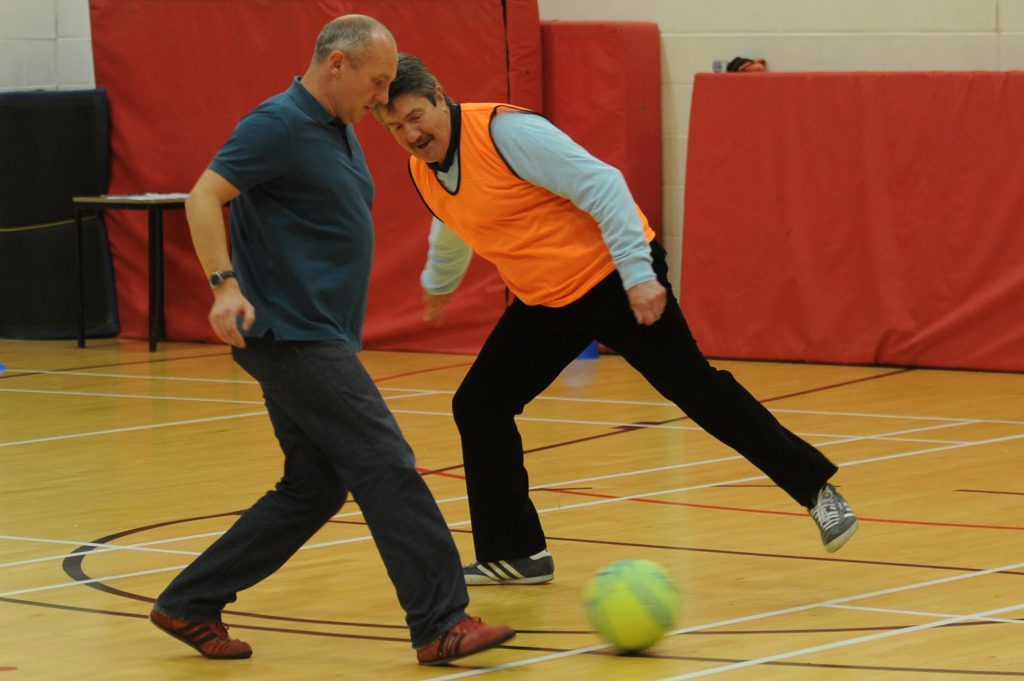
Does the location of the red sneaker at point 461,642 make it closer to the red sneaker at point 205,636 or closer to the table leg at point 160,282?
the red sneaker at point 205,636

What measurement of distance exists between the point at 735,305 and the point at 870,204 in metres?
1.05

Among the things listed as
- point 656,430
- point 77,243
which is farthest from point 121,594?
point 77,243

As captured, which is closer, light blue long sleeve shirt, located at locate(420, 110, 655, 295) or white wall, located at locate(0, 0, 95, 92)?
light blue long sleeve shirt, located at locate(420, 110, 655, 295)

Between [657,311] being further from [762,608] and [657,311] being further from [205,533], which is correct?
[205,533]

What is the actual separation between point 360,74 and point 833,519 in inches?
75.8

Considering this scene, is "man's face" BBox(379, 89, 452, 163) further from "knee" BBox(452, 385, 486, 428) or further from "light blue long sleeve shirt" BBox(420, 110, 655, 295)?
"knee" BBox(452, 385, 486, 428)

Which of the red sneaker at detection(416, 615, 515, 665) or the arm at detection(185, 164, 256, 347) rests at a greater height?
the arm at detection(185, 164, 256, 347)

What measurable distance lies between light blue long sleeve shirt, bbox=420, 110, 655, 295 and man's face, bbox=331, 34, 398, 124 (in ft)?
2.45

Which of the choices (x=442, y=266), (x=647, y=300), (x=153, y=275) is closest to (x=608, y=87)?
(x=153, y=275)

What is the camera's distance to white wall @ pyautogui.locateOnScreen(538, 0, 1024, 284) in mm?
10977

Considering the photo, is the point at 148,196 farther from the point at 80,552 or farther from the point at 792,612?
the point at 792,612

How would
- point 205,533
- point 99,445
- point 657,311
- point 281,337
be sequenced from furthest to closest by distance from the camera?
point 99,445
point 205,533
point 657,311
point 281,337

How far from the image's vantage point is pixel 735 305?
38.0 feet

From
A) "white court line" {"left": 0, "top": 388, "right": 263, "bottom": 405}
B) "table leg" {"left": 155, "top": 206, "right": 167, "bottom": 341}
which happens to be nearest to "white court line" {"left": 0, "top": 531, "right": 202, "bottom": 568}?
"white court line" {"left": 0, "top": 388, "right": 263, "bottom": 405}
